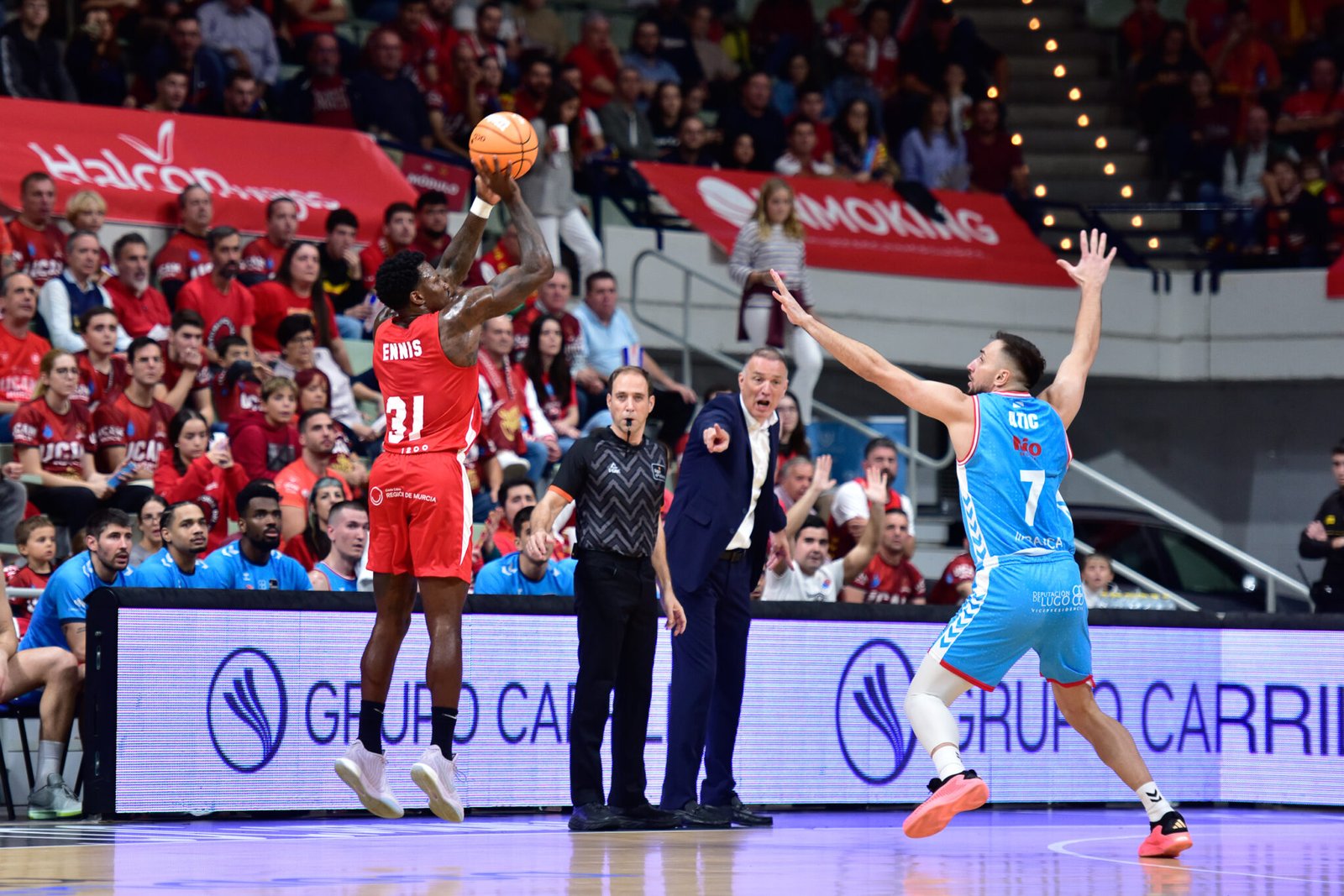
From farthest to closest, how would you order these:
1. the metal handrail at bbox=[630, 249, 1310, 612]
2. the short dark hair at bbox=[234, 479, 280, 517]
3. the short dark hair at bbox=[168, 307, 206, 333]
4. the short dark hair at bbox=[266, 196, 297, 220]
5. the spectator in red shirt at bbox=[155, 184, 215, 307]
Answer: the metal handrail at bbox=[630, 249, 1310, 612] → the short dark hair at bbox=[266, 196, 297, 220] → the spectator in red shirt at bbox=[155, 184, 215, 307] → the short dark hair at bbox=[168, 307, 206, 333] → the short dark hair at bbox=[234, 479, 280, 517]

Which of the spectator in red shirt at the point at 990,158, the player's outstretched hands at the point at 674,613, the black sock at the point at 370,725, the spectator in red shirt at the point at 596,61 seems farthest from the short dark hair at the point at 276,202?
the spectator in red shirt at the point at 990,158

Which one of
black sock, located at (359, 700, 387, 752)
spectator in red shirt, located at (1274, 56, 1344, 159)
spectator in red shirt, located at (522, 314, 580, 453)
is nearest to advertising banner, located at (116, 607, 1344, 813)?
black sock, located at (359, 700, 387, 752)

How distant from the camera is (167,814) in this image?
10523 millimetres

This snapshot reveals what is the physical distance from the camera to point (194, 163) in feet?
54.9

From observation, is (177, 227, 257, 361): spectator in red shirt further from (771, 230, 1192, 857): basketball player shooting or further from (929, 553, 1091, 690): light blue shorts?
(929, 553, 1091, 690): light blue shorts

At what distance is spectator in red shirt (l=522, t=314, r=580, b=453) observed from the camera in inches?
627

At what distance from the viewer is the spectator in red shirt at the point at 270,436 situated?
44.8 feet

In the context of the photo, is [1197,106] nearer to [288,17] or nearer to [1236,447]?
[1236,447]

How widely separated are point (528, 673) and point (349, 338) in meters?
5.35

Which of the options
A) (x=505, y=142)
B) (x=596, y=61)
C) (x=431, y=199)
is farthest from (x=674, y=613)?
(x=596, y=61)

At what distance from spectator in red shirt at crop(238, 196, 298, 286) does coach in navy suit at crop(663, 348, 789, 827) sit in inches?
233

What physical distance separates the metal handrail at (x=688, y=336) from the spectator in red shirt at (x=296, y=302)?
3812mm

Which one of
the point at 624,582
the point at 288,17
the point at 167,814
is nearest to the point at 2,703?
the point at 167,814

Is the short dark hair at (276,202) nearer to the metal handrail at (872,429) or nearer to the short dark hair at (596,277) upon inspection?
the short dark hair at (596,277)
